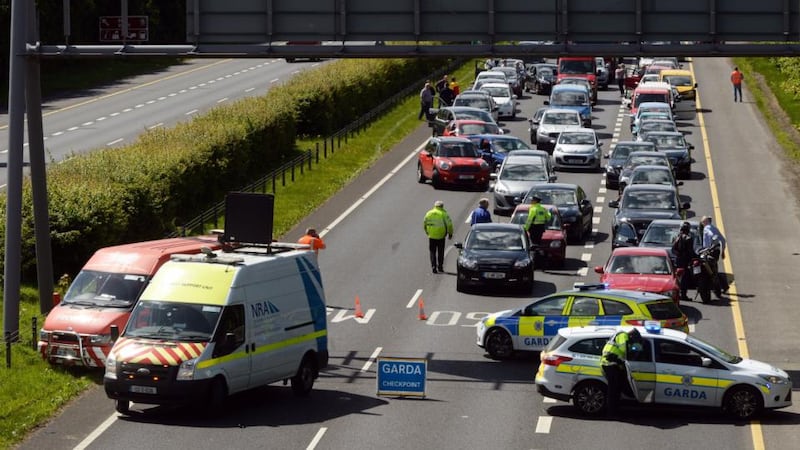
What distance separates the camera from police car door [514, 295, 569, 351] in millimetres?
29219

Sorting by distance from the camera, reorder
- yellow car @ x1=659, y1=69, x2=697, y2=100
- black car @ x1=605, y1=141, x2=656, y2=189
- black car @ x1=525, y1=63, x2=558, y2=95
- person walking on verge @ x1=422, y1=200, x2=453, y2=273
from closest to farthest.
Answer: person walking on verge @ x1=422, y1=200, x2=453, y2=273 → black car @ x1=605, y1=141, x2=656, y2=189 → yellow car @ x1=659, y1=69, x2=697, y2=100 → black car @ x1=525, y1=63, x2=558, y2=95

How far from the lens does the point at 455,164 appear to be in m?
52.4

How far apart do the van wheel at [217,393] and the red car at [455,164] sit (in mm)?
28077

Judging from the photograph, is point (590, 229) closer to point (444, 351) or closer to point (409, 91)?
point (444, 351)

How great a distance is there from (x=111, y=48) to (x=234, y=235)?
611cm

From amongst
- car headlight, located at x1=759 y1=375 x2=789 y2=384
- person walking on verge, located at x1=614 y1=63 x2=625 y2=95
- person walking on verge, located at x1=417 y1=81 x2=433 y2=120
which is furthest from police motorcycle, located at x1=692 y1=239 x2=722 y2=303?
person walking on verge, located at x1=614 y1=63 x2=625 y2=95

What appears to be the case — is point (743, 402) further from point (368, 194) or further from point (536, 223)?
point (368, 194)

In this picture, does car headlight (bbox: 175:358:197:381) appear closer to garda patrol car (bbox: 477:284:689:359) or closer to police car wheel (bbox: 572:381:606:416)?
police car wheel (bbox: 572:381:606:416)

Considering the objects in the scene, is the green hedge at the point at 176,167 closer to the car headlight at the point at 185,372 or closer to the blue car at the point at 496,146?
the blue car at the point at 496,146

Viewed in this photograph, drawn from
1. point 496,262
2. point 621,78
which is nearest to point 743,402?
point 496,262

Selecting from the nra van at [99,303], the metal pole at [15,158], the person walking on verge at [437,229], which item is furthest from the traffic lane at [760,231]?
the metal pole at [15,158]

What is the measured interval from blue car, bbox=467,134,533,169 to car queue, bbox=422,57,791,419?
1.51 meters

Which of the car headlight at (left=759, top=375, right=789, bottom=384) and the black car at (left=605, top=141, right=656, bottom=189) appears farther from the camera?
the black car at (left=605, top=141, right=656, bottom=189)

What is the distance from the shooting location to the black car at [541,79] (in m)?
84.1
